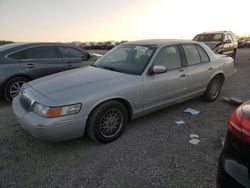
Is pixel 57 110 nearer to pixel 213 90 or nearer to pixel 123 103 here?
pixel 123 103

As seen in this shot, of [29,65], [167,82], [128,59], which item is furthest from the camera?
[29,65]

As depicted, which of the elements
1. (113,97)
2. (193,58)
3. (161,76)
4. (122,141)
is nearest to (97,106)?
(113,97)

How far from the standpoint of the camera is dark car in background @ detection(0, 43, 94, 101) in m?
5.81

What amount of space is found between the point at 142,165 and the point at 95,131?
88 cm

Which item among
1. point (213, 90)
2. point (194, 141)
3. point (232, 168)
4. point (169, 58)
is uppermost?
point (169, 58)

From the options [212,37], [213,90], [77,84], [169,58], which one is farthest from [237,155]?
[212,37]

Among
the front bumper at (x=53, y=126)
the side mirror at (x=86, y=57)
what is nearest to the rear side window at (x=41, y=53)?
the side mirror at (x=86, y=57)

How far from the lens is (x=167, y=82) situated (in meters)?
4.38

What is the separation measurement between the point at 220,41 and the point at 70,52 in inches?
306

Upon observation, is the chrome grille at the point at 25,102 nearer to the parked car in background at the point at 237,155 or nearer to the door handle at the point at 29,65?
the door handle at the point at 29,65

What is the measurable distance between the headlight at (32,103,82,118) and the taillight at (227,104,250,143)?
6.81 ft

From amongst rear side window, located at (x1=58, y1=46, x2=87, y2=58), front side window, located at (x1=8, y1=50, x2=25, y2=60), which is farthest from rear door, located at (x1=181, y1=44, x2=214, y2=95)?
front side window, located at (x1=8, y1=50, x2=25, y2=60)

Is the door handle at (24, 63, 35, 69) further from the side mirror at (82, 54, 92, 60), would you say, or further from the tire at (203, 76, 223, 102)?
the tire at (203, 76, 223, 102)

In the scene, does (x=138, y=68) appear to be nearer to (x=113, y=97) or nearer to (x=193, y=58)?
(x=113, y=97)
